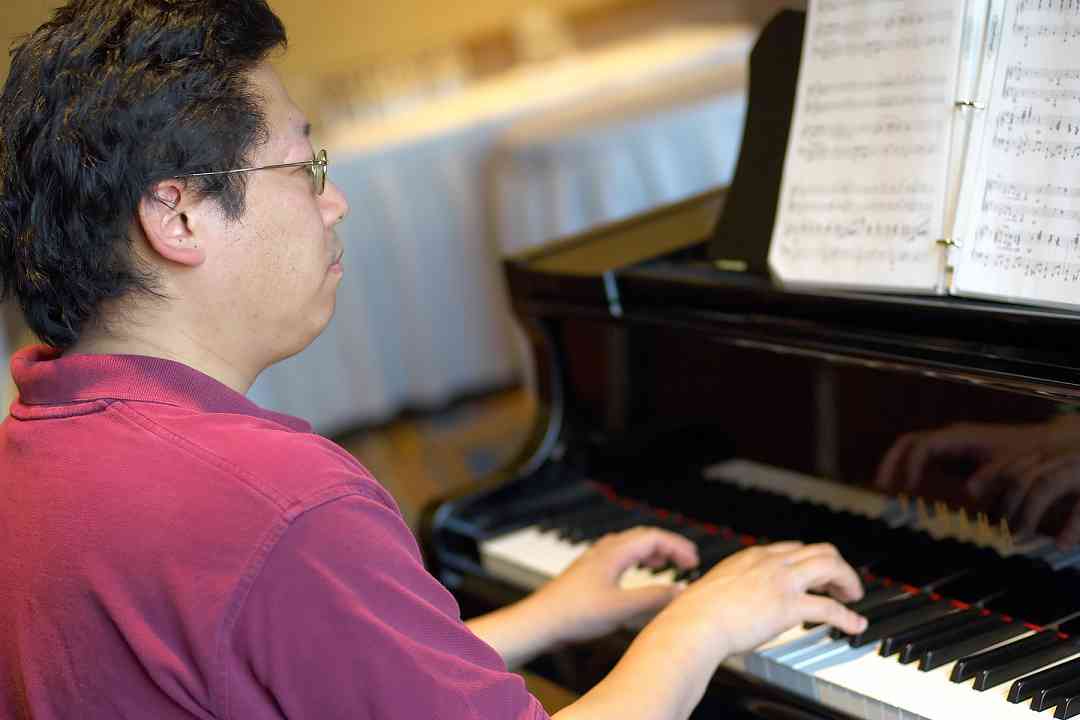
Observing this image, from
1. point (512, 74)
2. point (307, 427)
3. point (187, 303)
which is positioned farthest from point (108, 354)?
point (512, 74)

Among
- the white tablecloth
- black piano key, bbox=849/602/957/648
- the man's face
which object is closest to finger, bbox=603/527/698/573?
black piano key, bbox=849/602/957/648

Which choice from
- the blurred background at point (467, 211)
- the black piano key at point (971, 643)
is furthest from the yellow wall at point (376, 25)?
the black piano key at point (971, 643)

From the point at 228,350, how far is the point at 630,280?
73cm

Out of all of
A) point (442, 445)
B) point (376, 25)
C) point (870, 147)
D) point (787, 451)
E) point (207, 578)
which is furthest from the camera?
point (376, 25)

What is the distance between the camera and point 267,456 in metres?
1.09

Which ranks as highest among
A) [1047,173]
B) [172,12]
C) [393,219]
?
[172,12]

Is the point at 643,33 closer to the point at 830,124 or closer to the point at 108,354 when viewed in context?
the point at 830,124

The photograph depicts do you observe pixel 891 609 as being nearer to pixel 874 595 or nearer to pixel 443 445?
pixel 874 595

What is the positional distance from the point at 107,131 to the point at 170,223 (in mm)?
100

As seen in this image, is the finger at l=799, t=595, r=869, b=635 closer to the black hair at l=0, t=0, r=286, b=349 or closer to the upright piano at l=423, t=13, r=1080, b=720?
the upright piano at l=423, t=13, r=1080, b=720

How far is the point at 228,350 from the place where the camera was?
1273 millimetres

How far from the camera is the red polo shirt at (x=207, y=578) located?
1.04 metres

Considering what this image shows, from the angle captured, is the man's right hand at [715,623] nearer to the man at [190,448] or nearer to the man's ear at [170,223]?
the man at [190,448]

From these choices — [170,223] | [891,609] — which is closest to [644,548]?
[891,609]
